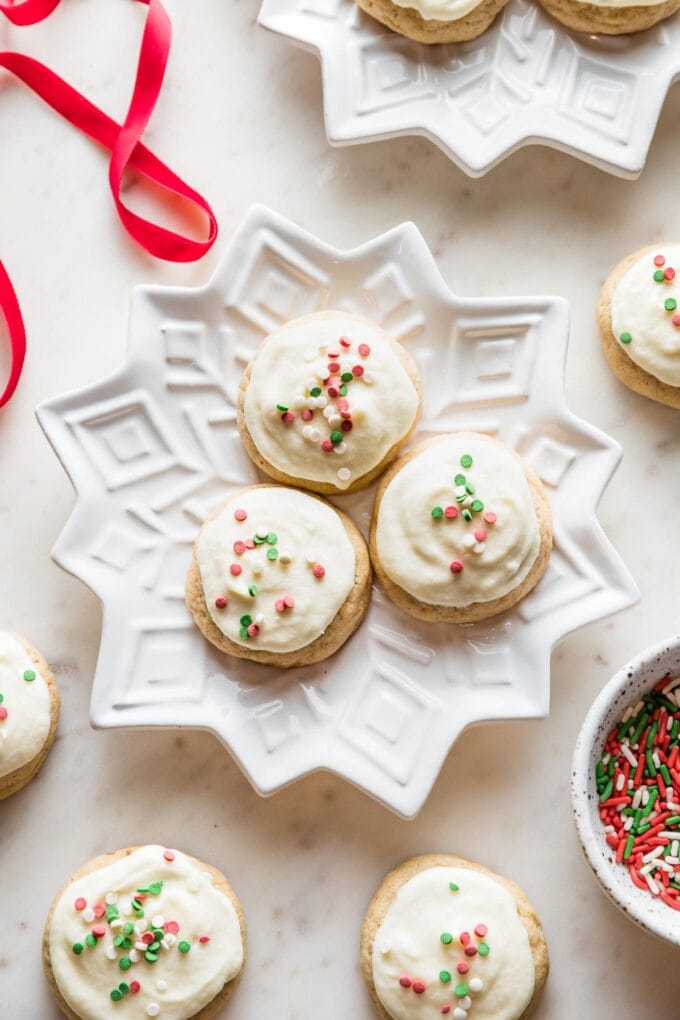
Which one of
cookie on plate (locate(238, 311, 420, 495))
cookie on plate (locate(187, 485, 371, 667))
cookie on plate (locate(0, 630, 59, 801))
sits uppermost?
cookie on plate (locate(238, 311, 420, 495))

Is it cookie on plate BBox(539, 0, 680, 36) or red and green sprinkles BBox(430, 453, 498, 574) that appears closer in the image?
red and green sprinkles BBox(430, 453, 498, 574)

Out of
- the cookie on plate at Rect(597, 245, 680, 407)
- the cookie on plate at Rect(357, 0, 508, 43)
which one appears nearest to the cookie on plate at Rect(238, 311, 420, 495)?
the cookie on plate at Rect(597, 245, 680, 407)

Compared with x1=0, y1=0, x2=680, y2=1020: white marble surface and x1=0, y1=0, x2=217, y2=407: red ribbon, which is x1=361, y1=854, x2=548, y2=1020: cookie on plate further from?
x1=0, y1=0, x2=217, y2=407: red ribbon

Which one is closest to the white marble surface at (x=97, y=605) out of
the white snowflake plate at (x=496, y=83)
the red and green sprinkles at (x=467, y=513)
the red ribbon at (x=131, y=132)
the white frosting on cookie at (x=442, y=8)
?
the red ribbon at (x=131, y=132)

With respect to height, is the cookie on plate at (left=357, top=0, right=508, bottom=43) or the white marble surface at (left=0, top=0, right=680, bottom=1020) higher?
the cookie on plate at (left=357, top=0, right=508, bottom=43)

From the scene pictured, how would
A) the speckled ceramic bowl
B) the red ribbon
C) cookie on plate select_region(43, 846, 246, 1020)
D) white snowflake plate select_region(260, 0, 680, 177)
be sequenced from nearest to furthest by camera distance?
1. the speckled ceramic bowl
2. cookie on plate select_region(43, 846, 246, 1020)
3. white snowflake plate select_region(260, 0, 680, 177)
4. the red ribbon

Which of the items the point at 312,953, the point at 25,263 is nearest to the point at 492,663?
the point at 312,953

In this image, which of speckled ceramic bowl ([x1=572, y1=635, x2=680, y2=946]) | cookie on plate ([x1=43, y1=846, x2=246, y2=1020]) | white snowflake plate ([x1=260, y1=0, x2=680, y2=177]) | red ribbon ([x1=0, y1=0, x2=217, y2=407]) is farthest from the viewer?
red ribbon ([x1=0, y1=0, x2=217, y2=407])

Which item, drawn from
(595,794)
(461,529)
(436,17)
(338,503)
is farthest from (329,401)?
(595,794)
